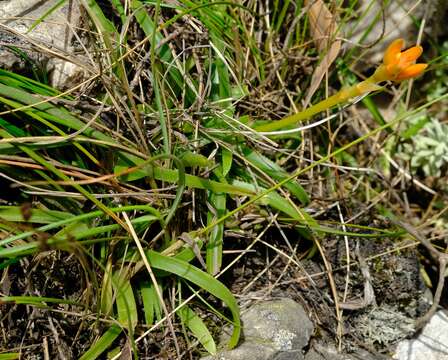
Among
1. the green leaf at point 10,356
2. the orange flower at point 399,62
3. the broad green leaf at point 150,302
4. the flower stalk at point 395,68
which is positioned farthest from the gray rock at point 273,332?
the orange flower at point 399,62

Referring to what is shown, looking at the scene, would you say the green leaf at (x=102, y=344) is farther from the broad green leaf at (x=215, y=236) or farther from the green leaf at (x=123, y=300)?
the broad green leaf at (x=215, y=236)

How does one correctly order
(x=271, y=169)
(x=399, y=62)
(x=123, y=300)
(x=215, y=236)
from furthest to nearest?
(x=271, y=169)
(x=215, y=236)
(x=123, y=300)
(x=399, y=62)

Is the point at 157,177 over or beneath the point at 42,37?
beneath

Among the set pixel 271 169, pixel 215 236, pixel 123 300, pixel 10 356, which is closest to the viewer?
pixel 10 356

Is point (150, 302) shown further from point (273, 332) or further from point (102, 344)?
point (273, 332)

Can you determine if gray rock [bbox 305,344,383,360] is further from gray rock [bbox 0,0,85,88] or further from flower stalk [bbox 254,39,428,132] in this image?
gray rock [bbox 0,0,85,88]

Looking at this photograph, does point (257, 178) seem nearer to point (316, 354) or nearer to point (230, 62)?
point (230, 62)

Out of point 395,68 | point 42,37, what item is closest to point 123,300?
point 42,37
